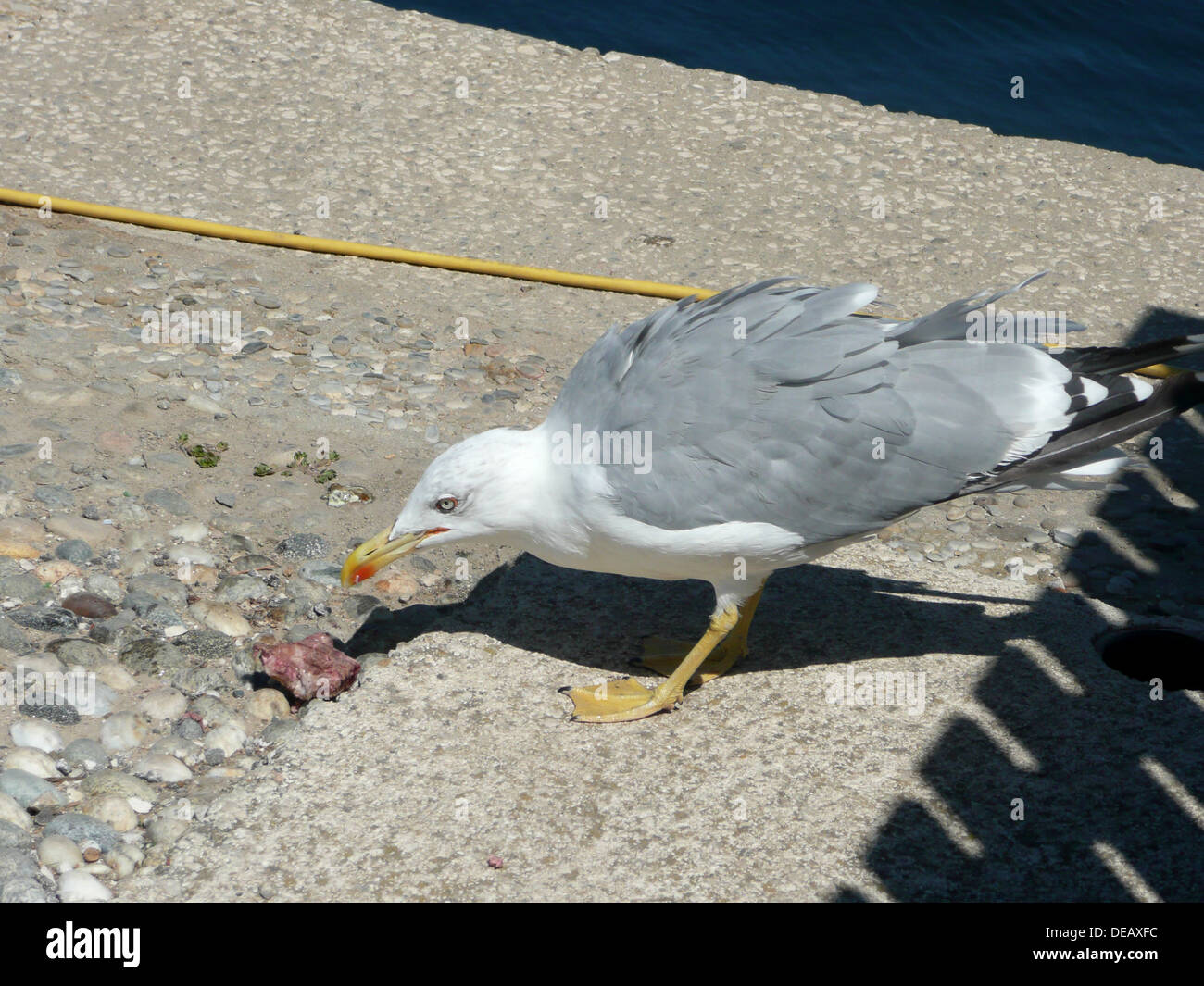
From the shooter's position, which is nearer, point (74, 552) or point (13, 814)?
point (13, 814)

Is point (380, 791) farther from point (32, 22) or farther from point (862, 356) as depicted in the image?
point (32, 22)

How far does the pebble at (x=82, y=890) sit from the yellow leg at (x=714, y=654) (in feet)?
6.13

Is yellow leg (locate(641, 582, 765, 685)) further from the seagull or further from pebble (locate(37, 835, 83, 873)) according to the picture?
pebble (locate(37, 835, 83, 873))

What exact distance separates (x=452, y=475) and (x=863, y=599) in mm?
1700

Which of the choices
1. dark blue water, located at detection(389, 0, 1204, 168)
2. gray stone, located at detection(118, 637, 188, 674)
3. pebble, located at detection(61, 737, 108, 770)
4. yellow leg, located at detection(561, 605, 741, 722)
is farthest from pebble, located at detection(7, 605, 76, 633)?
dark blue water, located at detection(389, 0, 1204, 168)

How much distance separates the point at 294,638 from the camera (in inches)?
172

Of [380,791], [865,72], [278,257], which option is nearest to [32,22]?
[278,257]

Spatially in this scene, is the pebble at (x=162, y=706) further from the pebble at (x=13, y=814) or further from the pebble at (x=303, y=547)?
the pebble at (x=303, y=547)

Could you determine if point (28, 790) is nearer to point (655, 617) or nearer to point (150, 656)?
point (150, 656)

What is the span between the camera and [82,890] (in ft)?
10.5

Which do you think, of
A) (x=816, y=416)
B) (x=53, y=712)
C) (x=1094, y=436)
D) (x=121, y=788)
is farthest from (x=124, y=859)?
(x=1094, y=436)

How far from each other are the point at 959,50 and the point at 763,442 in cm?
1284

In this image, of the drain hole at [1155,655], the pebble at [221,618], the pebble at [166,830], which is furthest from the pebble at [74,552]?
the drain hole at [1155,655]

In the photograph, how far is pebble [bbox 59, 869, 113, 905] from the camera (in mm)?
3188
